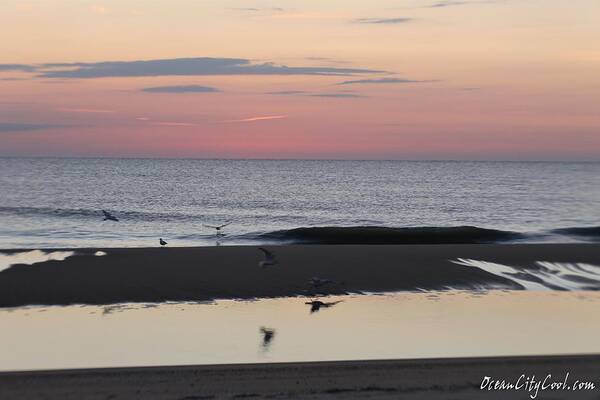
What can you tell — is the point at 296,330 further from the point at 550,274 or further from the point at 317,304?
the point at 550,274

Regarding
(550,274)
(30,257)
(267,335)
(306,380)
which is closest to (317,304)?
(267,335)

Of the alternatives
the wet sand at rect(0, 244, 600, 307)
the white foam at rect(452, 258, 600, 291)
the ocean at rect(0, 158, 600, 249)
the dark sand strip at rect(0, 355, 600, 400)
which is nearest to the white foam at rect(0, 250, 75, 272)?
the wet sand at rect(0, 244, 600, 307)

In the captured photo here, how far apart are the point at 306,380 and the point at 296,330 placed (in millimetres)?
3373

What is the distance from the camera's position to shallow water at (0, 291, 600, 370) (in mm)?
12023

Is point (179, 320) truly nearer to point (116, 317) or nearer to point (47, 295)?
point (116, 317)

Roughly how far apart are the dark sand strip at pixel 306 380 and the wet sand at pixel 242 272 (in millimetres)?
6763

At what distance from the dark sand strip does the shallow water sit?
1.95ft

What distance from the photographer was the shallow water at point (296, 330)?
473 inches

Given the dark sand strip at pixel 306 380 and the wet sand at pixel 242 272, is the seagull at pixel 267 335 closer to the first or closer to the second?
the dark sand strip at pixel 306 380

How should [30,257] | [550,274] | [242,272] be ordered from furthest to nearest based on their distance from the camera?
[30,257] < [550,274] < [242,272]

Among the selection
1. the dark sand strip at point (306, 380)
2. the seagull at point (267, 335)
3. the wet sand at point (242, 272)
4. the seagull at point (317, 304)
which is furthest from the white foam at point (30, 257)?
the dark sand strip at point (306, 380)

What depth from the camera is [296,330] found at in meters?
13.9

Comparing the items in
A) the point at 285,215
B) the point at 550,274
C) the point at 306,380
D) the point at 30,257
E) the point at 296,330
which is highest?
the point at 306,380

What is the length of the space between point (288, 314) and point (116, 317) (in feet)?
11.7
